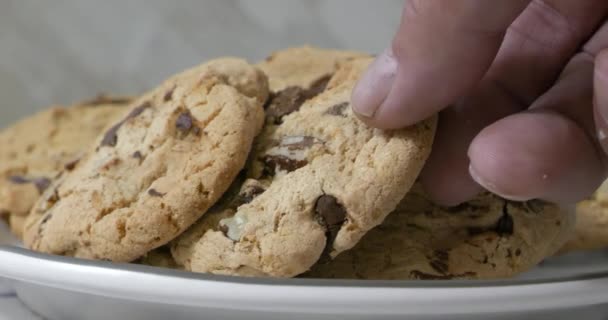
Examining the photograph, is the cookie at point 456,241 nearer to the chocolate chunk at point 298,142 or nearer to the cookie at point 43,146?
the chocolate chunk at point 298,142

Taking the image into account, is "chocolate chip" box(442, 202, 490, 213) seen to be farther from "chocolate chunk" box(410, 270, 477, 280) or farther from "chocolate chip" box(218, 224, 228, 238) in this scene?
"chocolate chip" box(218, 224, 228, 238)

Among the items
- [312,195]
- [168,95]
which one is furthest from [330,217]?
[168,95]

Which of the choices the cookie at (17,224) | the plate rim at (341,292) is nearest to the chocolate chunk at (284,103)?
the plate rim at (341,292)

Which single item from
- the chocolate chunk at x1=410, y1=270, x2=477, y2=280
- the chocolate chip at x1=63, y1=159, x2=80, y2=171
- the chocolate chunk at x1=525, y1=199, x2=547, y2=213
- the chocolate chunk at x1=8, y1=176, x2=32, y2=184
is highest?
the chocolate chip at x1=63, y1=159, x2=80, y2=171

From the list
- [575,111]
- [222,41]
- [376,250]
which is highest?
[575,111]

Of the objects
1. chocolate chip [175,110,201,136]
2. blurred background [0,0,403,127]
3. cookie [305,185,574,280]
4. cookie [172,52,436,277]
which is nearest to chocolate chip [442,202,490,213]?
cookie [305,185,574,280]

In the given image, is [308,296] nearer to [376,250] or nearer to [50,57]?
[376,250]

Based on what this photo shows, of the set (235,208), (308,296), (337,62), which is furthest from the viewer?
(337,62)

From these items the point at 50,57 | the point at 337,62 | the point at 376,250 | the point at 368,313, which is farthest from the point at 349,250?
the point at 50,57
